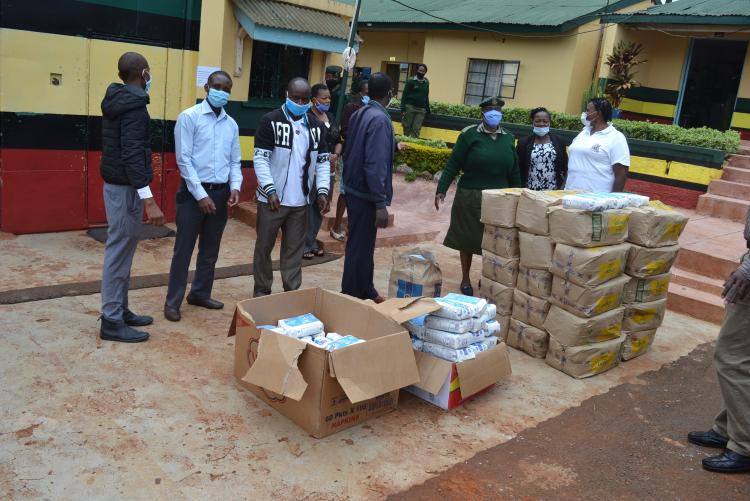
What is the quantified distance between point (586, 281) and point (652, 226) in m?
0.81

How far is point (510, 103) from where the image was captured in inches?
610

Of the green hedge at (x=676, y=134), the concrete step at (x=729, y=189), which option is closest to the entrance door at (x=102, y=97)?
the green hedge at (x=676, y=134)

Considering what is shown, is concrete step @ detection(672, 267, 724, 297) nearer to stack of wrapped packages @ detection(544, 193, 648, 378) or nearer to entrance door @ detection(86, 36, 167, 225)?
stack of wrapped packages @ detection(544, 193, 648, 378)

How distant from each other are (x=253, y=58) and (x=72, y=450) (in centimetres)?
617

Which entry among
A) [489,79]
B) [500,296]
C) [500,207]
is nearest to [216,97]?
[500,207]

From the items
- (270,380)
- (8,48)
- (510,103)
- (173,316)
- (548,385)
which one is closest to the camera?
(270,380)

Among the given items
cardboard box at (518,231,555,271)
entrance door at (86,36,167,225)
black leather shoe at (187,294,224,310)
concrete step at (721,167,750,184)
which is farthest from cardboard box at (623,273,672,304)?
concrete step at (721,167,750,184)

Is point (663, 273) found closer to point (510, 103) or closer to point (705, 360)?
point (705, 360)

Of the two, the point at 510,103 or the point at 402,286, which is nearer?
the point at 402,286

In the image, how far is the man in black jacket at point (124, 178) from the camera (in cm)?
413

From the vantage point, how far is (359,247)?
5.21 meters

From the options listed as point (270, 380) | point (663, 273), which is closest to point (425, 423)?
point (270, 380)

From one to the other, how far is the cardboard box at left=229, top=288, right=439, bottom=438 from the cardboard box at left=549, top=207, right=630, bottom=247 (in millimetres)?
1194

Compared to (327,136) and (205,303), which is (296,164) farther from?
(327,136)
